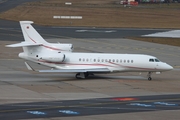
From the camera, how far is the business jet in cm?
5869

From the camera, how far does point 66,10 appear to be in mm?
151375

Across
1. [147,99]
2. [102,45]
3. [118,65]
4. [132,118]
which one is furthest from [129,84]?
[102,45]

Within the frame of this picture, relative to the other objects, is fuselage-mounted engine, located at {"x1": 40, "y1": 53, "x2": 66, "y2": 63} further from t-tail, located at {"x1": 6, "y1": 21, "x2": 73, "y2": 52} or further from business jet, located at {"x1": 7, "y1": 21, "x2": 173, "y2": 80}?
t-tail, located at {"x1": 6, "y1": 21, "x2": 73, "y2": 52}

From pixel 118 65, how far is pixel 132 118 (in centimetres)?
2197

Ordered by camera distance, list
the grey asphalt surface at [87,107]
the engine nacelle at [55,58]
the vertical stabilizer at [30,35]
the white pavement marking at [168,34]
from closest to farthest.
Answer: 1. the grey asphalt surface at [87,107]
2. the engine nacelle at [55,58]
3. the vertical stabilizer at [30,35]
4. the white pavement marking at [168,34]

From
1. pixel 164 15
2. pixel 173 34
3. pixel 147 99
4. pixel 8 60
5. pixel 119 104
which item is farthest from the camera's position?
pixel 164 15

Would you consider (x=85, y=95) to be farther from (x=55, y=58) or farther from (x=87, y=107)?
(x=55, y=58)

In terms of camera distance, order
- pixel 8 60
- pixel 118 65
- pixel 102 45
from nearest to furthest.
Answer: pixel 118 65
pixel 8 60
pixel 102 45

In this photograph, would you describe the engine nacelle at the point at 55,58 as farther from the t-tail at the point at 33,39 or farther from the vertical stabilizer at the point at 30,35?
the vertical stabilizer at the point at 30,35

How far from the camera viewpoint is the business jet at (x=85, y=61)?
2311 inches

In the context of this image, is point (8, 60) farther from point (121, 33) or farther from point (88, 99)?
point (121, 33)

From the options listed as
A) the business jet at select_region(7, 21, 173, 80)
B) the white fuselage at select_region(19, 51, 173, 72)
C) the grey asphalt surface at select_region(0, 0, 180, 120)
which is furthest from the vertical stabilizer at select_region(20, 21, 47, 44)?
the grey asphalt surface at select_region(0, 0, 180, 120)

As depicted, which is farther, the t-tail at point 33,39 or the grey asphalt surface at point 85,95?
the t-tail at point 33,39

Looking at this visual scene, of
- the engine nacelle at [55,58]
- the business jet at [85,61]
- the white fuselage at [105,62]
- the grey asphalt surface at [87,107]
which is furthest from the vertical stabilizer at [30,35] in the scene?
the grey asphalt surface at [87,107]
